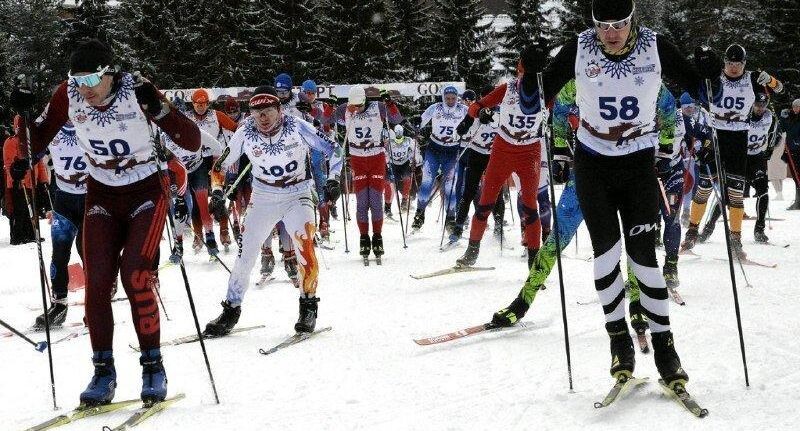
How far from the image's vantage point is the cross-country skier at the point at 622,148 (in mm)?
3609

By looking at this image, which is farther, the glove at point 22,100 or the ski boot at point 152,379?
the glove at point 22,100

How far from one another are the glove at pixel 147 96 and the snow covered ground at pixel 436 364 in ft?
5.52

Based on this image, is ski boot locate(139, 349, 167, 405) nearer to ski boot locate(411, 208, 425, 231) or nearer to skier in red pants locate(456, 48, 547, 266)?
skier in red pants locate(456, 48, 547, 266)

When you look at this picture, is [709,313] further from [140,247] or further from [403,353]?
[140,247]

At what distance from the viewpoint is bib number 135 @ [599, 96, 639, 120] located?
3662 millimetres

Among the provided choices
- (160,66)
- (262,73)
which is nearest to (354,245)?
(262,73)

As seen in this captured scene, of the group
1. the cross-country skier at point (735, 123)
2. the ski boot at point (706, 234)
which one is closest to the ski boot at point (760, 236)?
the ski boot at point (706, 234)

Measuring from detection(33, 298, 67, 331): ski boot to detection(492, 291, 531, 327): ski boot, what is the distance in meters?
3.88

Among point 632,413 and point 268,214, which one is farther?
point 268,214

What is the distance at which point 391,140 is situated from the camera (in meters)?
15.8

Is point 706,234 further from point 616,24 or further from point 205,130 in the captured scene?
point 205,130

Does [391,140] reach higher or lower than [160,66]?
lower

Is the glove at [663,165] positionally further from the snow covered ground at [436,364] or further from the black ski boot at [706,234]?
the black ski boot at [706,234]

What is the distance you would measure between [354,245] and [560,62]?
7585 mm
